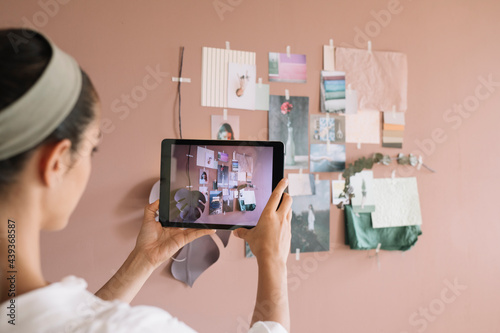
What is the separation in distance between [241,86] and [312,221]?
22.4 inches

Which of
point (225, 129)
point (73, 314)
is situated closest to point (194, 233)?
point (73, 314)

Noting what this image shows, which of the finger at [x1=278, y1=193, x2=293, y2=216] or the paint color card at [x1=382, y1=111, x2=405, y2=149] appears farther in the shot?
the paint color card at [x1=382, y1=111, x2=405, y2=149]

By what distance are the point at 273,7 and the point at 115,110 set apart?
681 mm

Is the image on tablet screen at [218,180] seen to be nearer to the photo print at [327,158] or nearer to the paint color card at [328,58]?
the photo print at [327,158]

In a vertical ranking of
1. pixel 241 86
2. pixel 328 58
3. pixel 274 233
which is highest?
pixel 328 58

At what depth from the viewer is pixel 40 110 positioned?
16.9 inches

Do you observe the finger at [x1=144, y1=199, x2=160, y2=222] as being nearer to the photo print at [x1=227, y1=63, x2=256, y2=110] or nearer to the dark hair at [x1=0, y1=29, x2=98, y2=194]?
the dark hair at [x1=0, y1=29, x2=98, y2=194]

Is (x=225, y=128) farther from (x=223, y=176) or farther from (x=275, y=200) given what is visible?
(x=275, y=200)

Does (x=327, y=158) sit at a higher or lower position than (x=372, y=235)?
higher

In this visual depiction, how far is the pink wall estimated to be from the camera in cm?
122

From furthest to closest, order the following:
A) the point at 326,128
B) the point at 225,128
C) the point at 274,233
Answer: the point at 326,128 < the point at 225,128 < the point at 274,233

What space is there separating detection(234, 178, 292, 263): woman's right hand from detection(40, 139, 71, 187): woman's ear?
38cm

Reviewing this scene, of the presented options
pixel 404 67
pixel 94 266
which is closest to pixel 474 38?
pixel 404 67

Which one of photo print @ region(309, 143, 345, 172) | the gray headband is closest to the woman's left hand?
the gray headband
